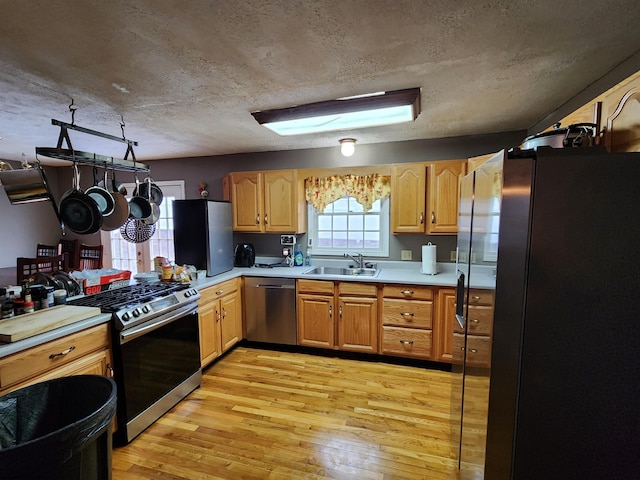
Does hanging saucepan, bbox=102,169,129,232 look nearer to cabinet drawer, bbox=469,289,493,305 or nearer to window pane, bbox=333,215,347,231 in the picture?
window pane, bbox=333,215,347,231

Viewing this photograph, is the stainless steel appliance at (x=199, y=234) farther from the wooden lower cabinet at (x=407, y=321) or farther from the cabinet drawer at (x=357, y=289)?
the wooden lower cabinet at (x=407, y=321)

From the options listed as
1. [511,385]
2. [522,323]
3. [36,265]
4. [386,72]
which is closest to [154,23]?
[386,72]

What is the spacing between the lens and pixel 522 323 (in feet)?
3.39

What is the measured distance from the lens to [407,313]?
2906 mm

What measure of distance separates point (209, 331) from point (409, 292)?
1929 millimetres

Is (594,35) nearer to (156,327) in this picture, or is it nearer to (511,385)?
(511,385)

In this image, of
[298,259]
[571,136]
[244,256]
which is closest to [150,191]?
[244,256]

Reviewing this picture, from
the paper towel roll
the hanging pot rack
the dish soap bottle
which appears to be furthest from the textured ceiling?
the dish soap bottle

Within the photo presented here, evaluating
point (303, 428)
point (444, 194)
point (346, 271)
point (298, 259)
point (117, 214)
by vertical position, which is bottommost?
point (303, 428)

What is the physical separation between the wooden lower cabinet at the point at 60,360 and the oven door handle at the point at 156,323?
10 cm

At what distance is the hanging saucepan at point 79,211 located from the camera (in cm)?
198

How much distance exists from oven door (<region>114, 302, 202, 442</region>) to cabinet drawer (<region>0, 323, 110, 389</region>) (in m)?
0.13

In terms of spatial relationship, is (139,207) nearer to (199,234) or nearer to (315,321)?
(199,234)

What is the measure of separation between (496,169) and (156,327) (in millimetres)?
2264
